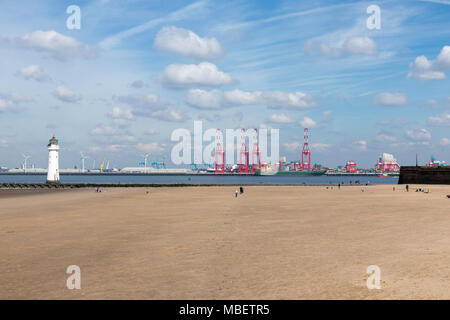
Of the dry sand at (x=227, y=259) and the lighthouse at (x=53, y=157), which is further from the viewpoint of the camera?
the lighthouse at (x=53, y=157)

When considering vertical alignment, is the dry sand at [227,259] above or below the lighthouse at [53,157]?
below

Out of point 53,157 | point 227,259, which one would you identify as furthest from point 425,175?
point 227,259

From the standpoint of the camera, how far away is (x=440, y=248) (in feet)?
49.0

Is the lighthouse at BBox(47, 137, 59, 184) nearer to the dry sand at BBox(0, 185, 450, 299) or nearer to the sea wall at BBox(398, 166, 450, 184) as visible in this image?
the dry sand at BBox(0, 185, 450, 299)

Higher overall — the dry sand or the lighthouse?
the lighthouse

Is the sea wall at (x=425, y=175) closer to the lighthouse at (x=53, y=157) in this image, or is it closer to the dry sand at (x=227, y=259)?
the dry sand at (x=227, y=259)

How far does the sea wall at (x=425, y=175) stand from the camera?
96500 millimetres

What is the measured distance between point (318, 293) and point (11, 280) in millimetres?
8252

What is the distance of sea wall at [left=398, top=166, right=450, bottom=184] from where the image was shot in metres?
96.5

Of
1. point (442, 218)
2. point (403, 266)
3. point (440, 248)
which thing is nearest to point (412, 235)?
point (440, 248)

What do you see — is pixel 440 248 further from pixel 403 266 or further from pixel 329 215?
pixel 329 215

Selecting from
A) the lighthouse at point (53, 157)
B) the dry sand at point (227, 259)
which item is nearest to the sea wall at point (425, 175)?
A: the dry sand at point (227, 259)

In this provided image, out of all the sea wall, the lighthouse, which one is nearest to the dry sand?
the lighthouse

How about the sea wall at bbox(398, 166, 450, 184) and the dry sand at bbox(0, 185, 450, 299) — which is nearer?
the dry sand at bbox(0, 185, 450, 299)
